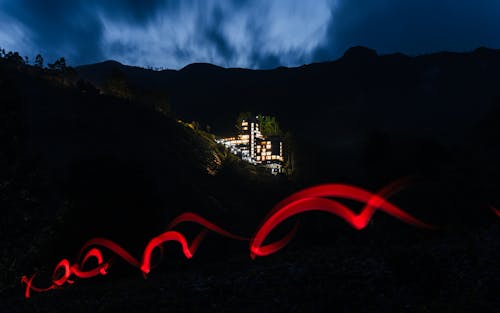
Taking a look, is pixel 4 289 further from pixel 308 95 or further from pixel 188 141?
pixel 308 95

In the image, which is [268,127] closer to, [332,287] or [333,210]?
[333,210]

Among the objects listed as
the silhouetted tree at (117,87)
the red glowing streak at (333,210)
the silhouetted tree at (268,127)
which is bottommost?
the red glowing streak at (333,210)

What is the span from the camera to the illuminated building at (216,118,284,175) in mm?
66500

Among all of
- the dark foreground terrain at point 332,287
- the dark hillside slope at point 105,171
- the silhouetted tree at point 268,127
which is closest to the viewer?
the dark foreground terrain at point 332,287

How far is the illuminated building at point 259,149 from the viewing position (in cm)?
6650

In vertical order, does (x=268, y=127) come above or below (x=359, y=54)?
below

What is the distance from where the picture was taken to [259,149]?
67125 millimetres

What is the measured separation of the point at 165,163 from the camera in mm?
48594

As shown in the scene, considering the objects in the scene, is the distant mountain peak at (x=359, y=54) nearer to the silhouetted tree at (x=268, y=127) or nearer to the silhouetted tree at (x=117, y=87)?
the silhouetted tree at (x=268, y=127)

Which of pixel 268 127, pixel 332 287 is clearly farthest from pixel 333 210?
pixel 268 127

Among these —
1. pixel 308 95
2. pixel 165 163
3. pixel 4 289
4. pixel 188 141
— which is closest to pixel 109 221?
pixel 4 289

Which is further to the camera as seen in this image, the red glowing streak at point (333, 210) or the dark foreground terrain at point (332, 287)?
the red glowing streak at point (333, 210)

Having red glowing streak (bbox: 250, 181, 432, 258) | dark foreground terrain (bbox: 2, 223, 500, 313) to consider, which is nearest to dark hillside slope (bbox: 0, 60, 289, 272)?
dark foreground terrain (bbox: 2, 223, 500, 313)

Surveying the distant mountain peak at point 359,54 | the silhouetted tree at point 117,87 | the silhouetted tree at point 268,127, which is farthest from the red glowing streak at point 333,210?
the distant mountain peak at point 359,54
